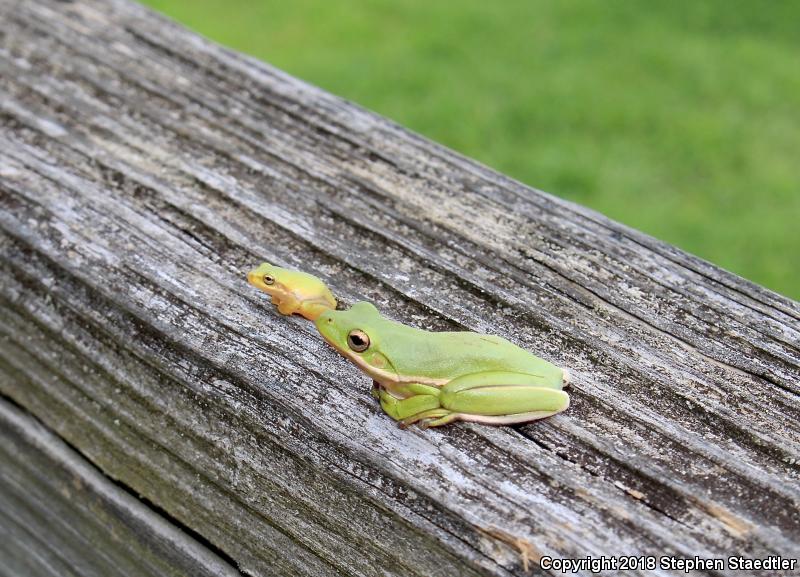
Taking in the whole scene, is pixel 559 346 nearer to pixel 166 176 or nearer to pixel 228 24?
pixel 166 176

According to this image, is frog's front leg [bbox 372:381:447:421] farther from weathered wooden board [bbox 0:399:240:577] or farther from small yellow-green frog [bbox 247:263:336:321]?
weathered wooden board [bbox 0:399:240:577]

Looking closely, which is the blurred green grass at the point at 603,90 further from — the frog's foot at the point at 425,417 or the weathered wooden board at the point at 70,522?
the weathered wooden board at the point at 70,522

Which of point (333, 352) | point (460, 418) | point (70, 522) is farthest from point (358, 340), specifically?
point (70, 522)

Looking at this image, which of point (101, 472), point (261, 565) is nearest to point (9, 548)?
point (101, 472)

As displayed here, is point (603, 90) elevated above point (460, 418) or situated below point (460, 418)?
above

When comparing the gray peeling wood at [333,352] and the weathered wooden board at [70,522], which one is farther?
the weathered wooden board at [70,522]

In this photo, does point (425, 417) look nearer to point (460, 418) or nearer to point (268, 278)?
point (460, 418)

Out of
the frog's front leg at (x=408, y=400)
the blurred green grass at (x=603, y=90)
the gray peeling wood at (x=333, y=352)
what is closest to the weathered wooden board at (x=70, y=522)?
the gray peeling wood at (x=333, y=352)
